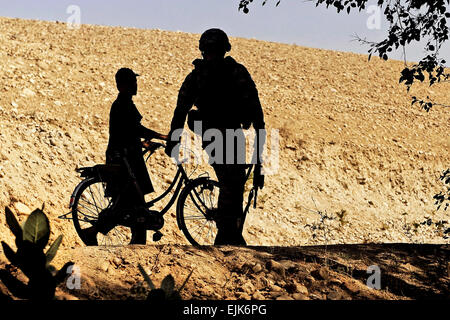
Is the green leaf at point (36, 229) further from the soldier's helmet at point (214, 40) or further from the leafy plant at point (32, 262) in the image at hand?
the soldier's helmet at point (214, 40)

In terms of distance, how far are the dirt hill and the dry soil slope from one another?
44 millimetres

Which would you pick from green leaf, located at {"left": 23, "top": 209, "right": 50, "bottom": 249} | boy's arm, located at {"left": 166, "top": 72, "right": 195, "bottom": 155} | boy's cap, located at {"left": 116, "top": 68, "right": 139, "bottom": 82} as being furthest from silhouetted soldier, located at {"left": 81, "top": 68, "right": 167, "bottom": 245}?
green leaf, located at {"left": 23, "top": 209, "right": 50, "bottom": 249}

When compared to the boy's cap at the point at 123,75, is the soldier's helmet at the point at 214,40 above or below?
above

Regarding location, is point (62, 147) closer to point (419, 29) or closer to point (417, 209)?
point (419, 29)

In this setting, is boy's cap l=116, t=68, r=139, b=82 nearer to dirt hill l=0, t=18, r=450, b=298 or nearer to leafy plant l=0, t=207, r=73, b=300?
leafy plant l=0, t=207, r=73, b=300

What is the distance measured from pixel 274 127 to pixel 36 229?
13.0 metres

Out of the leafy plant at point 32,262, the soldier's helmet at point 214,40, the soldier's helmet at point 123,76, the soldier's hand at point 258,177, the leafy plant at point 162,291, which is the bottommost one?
the leafy plant at point 162,291

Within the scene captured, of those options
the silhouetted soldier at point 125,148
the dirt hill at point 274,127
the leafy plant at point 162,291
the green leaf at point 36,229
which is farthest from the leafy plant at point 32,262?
the dirt hill at point 274,127

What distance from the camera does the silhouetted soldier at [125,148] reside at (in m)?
5.61

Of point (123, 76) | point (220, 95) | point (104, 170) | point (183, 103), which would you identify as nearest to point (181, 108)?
point (183, 103)

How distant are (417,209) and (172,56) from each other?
11078 millimetres

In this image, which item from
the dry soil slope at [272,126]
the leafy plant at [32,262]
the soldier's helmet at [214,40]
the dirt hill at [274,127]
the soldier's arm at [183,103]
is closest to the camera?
the leafy plant at [32,262]

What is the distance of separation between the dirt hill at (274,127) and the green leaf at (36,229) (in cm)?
486
